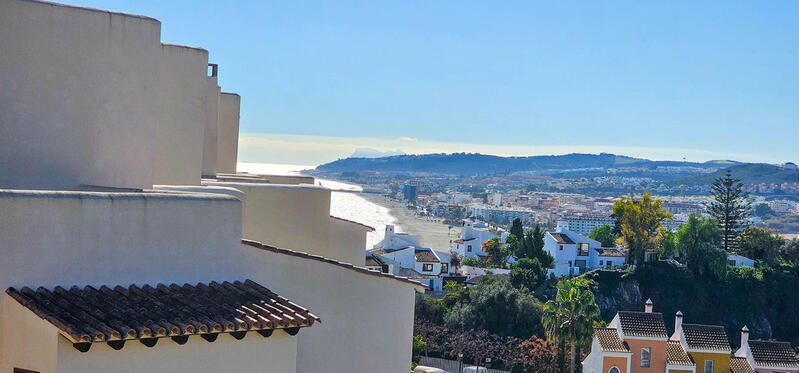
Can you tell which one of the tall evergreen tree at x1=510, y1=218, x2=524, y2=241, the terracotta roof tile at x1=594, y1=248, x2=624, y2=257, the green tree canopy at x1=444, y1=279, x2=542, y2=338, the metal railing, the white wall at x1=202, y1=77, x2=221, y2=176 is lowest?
the metal railing

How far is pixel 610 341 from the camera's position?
34.7 m

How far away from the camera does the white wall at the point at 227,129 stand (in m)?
16.4

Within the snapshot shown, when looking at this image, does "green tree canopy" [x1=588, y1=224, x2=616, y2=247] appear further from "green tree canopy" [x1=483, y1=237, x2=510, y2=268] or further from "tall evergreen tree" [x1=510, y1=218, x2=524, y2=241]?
"green tree canopy" [x1=483, y1=237, x2=510, y2=268]

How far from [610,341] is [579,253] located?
133ft

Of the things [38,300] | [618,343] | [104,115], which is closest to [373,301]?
[104,115]

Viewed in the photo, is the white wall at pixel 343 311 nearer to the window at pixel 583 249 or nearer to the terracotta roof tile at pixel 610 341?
the terracotta roof tile at pixel 610 341

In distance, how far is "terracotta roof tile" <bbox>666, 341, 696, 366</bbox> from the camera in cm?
3506

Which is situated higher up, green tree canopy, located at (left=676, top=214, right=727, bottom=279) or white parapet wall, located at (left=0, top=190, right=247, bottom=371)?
white parapet wall, located at (left=0, top=190, right=247, bottom=371)

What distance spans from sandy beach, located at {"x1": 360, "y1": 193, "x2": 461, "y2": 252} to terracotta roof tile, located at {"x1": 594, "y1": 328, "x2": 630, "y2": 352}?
63.0 m

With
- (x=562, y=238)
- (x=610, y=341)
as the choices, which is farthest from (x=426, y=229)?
(x=610, y=341)

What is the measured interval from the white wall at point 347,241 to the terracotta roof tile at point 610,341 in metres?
23.4

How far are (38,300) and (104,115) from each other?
10.3ft

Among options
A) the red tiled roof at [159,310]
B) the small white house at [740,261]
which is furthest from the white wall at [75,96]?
the small white house at [740,261]

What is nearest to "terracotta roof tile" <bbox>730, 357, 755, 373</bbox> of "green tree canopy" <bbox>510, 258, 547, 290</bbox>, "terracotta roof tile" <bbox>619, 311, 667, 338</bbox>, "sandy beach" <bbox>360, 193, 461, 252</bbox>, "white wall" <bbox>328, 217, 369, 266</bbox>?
"terracotta roof tile" <bbox>619, 311, 667, 338</bbox>
